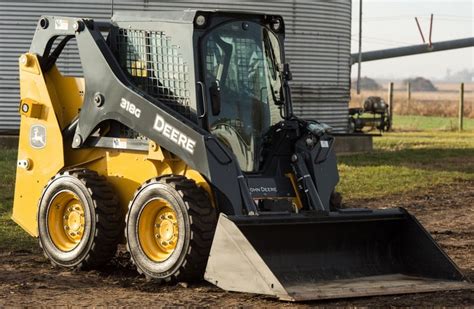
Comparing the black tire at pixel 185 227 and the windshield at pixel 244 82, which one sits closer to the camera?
the black tire at pixel 185 227

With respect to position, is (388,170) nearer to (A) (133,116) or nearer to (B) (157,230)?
(A) (133,116)

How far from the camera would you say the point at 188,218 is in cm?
944

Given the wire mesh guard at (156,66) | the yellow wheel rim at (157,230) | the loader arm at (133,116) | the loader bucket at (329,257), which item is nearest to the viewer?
the loader bucket at (329,257)

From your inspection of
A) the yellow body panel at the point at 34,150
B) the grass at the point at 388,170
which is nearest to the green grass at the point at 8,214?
the grass at the point at 388,170

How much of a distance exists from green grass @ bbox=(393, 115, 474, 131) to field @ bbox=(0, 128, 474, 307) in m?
13.3

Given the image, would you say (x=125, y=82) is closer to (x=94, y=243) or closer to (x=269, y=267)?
(x=94, y=243)

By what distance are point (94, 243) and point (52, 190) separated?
782mm

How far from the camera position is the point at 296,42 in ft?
77.7

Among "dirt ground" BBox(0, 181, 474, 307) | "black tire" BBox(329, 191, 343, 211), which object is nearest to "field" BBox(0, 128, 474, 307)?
"dirt ground" BBox(0, 181, 474, 307)

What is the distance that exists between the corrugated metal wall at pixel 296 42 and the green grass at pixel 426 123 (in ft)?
47.3

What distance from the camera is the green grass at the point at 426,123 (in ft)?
131

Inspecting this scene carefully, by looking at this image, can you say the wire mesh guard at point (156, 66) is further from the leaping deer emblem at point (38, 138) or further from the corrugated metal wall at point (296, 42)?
the corrugated metal wall at point (296, 42)

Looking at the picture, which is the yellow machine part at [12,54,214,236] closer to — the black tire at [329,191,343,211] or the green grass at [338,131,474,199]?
the black tire at [329,191,343,211]

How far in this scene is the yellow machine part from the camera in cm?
1094
